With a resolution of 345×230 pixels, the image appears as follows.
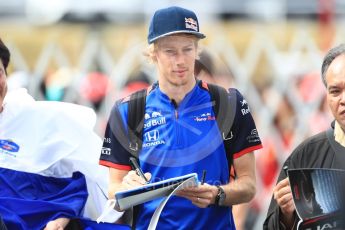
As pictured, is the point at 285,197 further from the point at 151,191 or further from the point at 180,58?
the point at 180,58

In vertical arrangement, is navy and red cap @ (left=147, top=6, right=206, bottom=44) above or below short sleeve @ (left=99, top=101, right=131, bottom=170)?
above

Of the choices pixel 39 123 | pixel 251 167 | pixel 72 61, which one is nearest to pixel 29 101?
pixel 39 123

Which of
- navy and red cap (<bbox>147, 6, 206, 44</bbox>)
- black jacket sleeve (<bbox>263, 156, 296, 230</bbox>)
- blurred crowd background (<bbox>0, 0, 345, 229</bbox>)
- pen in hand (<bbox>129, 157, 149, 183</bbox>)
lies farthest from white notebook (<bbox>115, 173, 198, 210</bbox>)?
blurred crowd background (<bbox>0, 0, 345, 229</bbox>)

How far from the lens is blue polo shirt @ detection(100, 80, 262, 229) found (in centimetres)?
506

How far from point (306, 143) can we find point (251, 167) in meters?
0.34

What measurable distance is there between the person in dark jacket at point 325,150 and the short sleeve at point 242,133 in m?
0.24

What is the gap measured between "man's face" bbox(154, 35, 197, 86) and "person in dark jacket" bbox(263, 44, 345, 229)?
63 cm

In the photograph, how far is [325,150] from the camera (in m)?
4.88

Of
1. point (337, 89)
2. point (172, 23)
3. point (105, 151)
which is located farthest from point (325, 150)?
point (105, 151)

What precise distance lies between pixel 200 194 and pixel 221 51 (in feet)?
23.5

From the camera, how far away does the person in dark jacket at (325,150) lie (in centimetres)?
474

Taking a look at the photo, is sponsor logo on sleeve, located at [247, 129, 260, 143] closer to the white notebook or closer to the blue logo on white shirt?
the white notebook

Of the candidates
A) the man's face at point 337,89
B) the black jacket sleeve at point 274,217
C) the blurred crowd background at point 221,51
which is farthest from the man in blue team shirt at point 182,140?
the blurred crowd background at point 221,51

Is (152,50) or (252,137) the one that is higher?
(152,50)
